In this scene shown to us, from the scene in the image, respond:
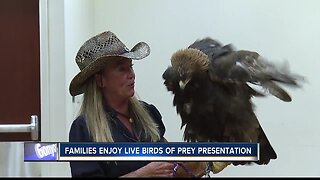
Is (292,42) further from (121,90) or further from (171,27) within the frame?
(121,90)

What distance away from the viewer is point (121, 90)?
1.33 meters

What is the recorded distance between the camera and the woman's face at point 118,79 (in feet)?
4.25

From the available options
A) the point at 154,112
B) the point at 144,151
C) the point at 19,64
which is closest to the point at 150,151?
the point at 144,151

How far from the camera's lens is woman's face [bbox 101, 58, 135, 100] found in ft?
4.25

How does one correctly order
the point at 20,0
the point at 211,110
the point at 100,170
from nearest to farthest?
the point at 100,170
the point at 211,110
the point at 20,0

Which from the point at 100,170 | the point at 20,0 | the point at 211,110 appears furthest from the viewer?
the point at 20,0

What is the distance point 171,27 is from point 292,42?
1.22 ft

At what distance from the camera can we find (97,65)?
1.28 metres

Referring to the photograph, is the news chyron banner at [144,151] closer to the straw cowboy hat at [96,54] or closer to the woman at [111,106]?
the woman at [111,106]

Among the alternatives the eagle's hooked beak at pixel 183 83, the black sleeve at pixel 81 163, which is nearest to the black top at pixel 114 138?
the black sleeve at pixel 81 163

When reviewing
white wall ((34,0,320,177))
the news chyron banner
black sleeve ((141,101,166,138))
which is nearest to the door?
white wall ((34,0,320,177))

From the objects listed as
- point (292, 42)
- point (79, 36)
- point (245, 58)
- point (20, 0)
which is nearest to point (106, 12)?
point (79, 36)

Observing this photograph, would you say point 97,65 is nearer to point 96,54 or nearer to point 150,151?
point 96,54

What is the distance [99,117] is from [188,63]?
0.31m
